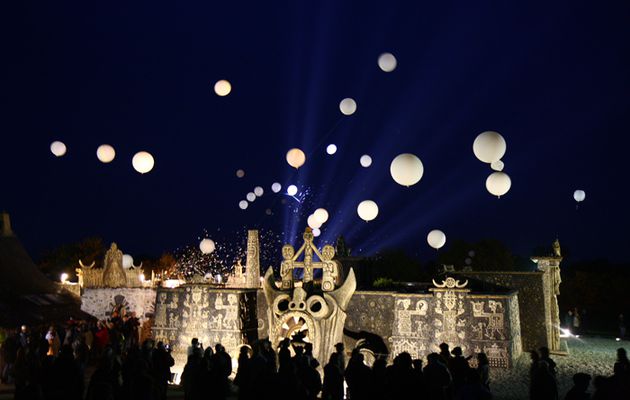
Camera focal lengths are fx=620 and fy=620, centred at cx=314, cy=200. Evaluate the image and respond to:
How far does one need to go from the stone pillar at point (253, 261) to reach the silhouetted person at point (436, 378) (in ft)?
53.6

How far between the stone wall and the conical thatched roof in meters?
17.1

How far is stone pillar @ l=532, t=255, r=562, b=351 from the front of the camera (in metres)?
18.6

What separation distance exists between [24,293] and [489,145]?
65.4 feet

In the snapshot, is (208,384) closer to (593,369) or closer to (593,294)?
(593,369)

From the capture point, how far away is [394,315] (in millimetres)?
14820

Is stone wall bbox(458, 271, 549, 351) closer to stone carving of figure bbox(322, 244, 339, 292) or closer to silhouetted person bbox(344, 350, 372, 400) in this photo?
stone carving of figure bbox(322, 244, 339, 292)

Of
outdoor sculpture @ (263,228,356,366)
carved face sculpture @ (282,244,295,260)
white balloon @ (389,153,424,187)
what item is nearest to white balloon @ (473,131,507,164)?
white balloon @ (389,153,424,187)

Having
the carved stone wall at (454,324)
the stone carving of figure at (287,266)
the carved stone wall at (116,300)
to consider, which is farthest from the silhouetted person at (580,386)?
the carved stone wall at (116,300)

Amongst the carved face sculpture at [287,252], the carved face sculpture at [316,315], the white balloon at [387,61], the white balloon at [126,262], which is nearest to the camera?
the carved face sculpture at [316,315]

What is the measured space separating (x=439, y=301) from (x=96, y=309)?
1800cm

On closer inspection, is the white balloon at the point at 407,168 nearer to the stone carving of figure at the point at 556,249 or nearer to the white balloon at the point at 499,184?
the white balloon at the point at 499,184

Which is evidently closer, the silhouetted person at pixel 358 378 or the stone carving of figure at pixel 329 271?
the silhouetted person at pixel 358 378

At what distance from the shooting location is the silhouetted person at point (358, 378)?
8180mm

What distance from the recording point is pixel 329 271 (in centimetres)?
1492
